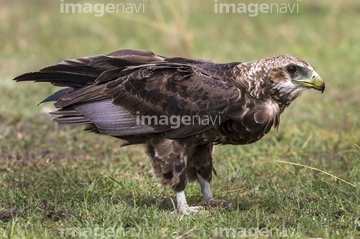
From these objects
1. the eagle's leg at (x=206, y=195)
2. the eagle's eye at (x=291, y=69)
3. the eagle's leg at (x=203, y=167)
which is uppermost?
the eagle's eye at (x=291, y=69)

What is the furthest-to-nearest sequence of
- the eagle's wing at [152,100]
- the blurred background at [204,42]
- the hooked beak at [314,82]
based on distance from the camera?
the blurred background at [204,42]
the eagle's wing at [152,100]
the hooked beak at [314,82]

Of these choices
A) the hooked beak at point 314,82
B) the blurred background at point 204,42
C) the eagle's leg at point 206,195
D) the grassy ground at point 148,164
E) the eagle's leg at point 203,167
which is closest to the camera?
the grassy ground at point 148,164

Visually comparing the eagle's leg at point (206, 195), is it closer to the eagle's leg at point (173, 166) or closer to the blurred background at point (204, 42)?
the eagle's leg at point (173, 166)

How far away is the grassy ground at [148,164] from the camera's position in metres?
5.67

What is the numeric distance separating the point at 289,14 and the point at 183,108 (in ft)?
34.3

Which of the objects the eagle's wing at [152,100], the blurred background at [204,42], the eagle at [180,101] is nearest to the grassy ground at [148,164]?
the blurred background at [204,42]

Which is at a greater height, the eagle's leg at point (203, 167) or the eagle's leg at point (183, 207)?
the eagle's leg at point (203, 167)

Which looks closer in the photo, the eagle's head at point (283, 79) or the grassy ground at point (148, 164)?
the grassy ground at point (148, 164)

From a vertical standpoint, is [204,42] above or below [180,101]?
below

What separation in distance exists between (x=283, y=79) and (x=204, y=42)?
8233 mm

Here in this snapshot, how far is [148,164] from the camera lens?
7695 mm

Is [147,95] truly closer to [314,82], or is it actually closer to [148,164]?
[314,82]

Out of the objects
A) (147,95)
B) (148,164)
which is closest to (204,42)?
(148,164)

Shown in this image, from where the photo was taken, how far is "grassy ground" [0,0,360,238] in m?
5.67
